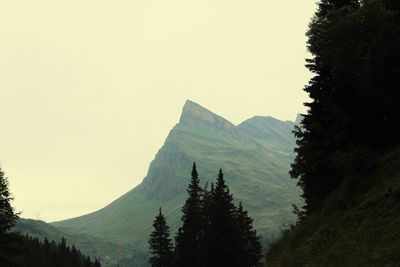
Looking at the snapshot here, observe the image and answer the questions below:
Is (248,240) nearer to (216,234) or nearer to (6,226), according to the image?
(216,234)

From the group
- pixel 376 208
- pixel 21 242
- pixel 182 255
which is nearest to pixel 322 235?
pixel 376 208

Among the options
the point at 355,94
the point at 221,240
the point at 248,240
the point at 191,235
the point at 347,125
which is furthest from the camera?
the point at 248,240

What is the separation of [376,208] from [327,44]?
39.5 feet

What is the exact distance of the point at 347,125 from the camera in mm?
30703

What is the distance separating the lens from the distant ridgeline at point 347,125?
25.1 metres

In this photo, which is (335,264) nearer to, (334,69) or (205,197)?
(334,69)

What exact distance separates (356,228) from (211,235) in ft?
119

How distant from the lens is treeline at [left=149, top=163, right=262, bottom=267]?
56.7m

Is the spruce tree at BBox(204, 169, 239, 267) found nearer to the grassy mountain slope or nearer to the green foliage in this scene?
the green foliage

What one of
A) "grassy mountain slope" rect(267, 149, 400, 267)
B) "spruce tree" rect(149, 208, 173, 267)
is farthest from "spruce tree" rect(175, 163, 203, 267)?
"grassy mountain slope" rect(267, 149, 400, 267)

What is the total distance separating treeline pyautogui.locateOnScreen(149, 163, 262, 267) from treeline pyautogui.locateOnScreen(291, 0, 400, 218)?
26599mm

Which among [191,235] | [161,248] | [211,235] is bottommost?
[161,248]

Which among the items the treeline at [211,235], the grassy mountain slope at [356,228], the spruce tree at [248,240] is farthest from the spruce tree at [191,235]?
the grassy mountain slope at [356,228]

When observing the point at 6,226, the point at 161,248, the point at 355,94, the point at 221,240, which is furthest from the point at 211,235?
the point at 355,94
